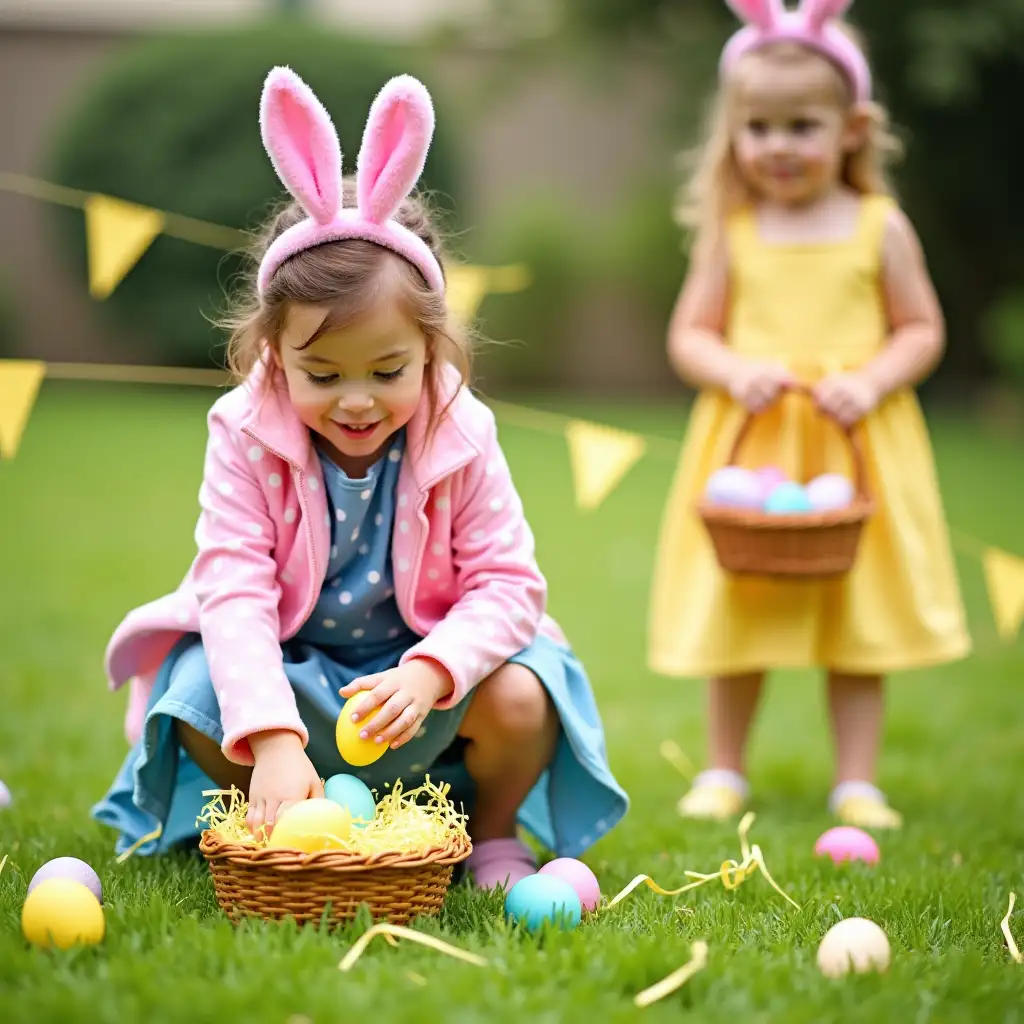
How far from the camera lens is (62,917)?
2.10 metres

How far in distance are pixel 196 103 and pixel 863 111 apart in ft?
40.4

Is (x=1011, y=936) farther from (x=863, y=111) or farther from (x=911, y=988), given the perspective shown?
(x=863, y=111)

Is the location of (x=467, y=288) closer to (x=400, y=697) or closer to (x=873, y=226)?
(x=873, y=226)

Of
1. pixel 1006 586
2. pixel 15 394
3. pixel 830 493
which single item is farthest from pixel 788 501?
pixel 15 394

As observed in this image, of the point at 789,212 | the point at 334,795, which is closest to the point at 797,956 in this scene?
the point at 334,795

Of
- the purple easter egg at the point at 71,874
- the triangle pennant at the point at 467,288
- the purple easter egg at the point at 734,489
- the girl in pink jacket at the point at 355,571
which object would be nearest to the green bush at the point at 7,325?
the triangle pennant at the point at 467,288

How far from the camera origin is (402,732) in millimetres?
2301

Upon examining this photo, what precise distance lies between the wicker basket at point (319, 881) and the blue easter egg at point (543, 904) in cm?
16

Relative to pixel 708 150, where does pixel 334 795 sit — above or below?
below

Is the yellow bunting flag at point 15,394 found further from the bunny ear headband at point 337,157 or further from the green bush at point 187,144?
the green bush at point 187,144

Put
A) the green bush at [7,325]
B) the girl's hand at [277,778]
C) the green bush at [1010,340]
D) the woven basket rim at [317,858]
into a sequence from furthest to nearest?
1. the green bush at [7,325]
2. the green bush at [1010,340]
3. the girl's hand at [277,778]
4. the woven basket rim at [317,858]

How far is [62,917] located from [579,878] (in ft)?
2.79

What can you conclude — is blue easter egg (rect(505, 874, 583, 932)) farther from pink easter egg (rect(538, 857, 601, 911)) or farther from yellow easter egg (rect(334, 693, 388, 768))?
yellow easter egg (rect(334, 693, 388, 768))

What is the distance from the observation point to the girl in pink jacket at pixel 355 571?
93.4 inches
